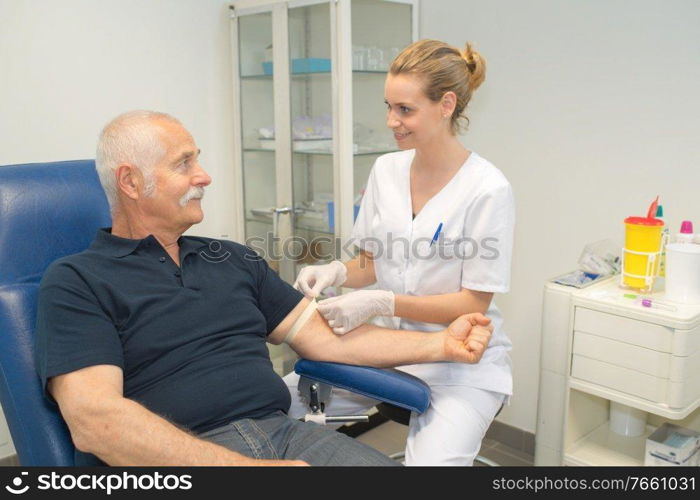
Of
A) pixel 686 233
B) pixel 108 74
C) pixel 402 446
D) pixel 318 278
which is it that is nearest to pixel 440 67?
pixel 318 278

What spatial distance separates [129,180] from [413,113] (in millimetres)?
740

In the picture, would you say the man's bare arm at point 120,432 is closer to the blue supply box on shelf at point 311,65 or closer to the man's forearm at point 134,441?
the man's forearm at point 134,441

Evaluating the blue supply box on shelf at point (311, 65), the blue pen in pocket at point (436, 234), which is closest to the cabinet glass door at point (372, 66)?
the blue supply box on shelf at point (311, 65)

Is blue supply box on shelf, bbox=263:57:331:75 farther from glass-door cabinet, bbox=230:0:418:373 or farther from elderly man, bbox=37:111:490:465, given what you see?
elderly man, bbox=37:111:490:465

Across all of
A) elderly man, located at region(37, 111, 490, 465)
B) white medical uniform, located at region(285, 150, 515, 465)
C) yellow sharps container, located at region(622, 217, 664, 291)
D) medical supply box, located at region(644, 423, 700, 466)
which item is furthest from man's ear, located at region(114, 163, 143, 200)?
medical supply box, located at region(644, 423, 700, 466)

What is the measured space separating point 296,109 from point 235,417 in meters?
1.46

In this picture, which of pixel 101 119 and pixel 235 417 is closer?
pixel 235 417

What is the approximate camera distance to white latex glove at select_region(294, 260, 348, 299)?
1748 mm

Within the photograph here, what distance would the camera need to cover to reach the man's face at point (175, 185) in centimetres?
147

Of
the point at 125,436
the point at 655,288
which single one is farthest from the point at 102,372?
the point at 655,288

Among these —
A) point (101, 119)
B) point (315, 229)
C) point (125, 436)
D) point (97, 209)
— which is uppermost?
point (101, 119)

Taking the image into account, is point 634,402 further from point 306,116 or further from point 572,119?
point 306,116
